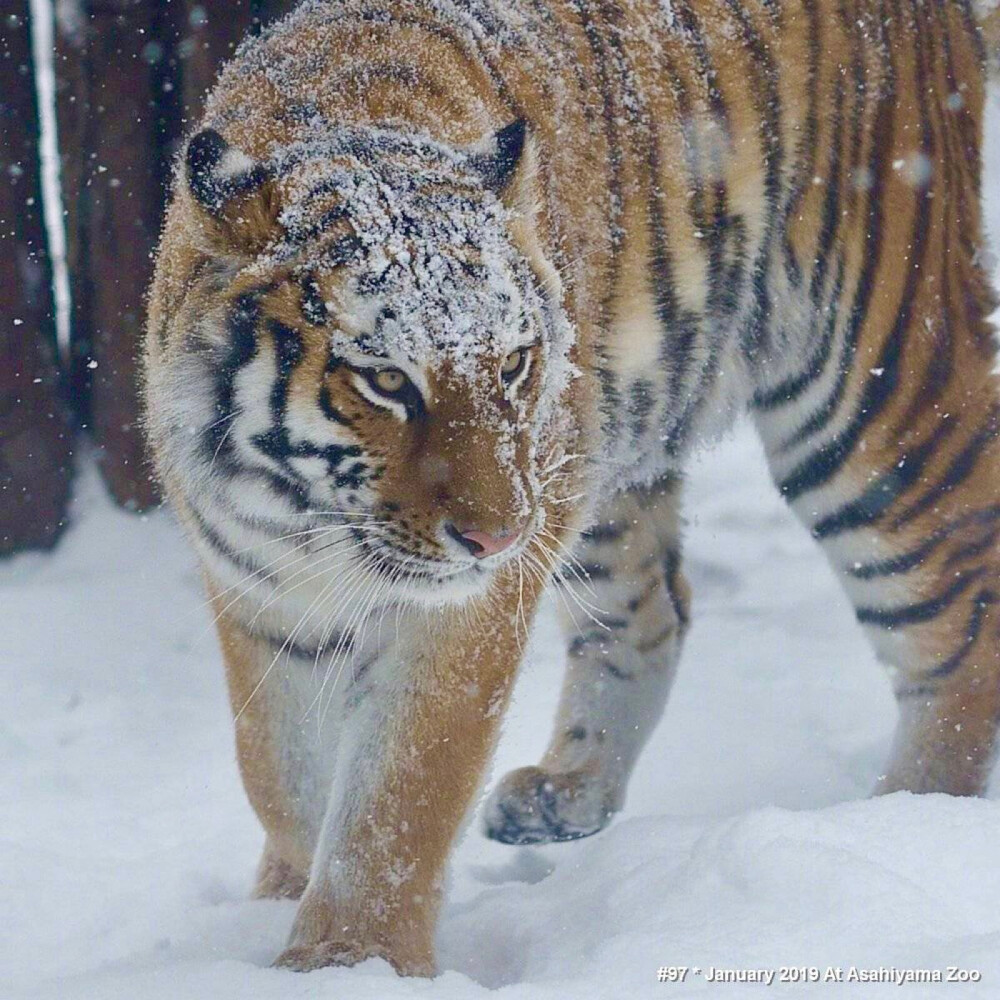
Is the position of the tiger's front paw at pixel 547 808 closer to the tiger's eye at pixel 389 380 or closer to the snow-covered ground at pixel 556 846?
the snow-covered ground at pixel 556 846

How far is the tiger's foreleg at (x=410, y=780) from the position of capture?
2.31 metres

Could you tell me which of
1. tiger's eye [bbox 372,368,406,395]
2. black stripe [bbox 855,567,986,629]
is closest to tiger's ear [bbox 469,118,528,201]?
tiger's eye [bbox 372,368,406,395]

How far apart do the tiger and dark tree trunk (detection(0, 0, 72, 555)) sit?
1.59 metres

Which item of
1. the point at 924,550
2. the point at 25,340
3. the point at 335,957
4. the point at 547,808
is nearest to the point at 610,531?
the point at 547,808

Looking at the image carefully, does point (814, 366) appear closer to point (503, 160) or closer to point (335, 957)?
point (503, 160)

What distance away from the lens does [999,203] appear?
4.41 meters

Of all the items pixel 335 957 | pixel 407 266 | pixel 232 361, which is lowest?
pixel 335 957

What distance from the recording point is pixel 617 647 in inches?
140

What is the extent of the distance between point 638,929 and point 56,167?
9.48 feet

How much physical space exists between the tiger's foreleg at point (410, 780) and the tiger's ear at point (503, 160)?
61cm

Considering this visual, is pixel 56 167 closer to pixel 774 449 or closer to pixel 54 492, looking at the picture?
pixel 54 492

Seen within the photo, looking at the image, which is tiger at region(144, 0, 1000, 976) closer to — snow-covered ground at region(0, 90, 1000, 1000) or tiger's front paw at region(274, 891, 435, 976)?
tiger's front paw at region(274, 891, 435, 976)

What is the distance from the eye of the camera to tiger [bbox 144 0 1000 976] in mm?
2141

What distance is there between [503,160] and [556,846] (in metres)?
1.64
